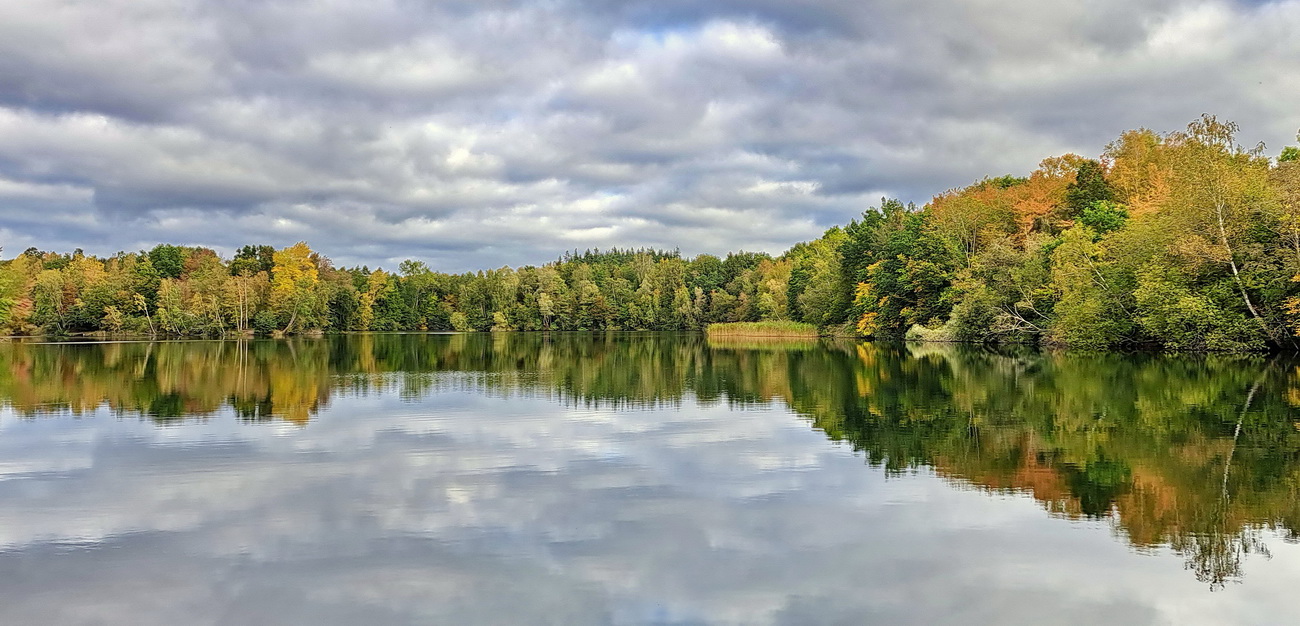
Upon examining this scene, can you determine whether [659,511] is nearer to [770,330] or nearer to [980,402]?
[980,402]

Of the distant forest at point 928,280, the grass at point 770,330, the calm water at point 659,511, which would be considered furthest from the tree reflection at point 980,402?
the grass at point 770,330

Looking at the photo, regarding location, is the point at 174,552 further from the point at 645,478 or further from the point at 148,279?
the point at 148,279

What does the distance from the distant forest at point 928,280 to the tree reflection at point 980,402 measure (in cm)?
382

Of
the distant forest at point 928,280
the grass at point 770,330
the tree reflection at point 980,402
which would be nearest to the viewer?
the tree reflection at point 980,402

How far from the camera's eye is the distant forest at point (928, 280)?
32594 mm

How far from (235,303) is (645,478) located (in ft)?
281

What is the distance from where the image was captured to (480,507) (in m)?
9.86

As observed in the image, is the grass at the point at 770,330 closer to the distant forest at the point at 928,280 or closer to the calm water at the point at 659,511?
the distant forest at the point at 928,280

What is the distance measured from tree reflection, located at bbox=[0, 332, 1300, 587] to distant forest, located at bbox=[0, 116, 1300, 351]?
382 cm

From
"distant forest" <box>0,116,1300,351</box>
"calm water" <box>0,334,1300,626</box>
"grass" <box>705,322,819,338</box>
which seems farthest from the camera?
"grass" <box>705,322,819,338</box>

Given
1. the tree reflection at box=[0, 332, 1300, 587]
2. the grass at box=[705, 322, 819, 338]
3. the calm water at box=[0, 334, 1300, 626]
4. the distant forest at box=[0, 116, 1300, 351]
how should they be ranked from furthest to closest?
the grass at box=[705, 322, 819, 338] < the distant forest at box=[0, 116, 1300, 351] < the tree reflection at box=[0, 332, 1300, 587] < the calm water at box=[0, 334, 1300, 626]

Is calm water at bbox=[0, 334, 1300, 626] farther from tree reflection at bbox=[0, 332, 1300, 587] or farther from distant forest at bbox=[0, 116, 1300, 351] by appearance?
distant forest at bbox=[0, 116, 1300, 351]

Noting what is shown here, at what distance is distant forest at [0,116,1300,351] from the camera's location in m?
32.6

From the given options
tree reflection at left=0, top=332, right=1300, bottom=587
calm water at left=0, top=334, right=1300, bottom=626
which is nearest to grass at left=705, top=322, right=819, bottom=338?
tree reflection at left=0, top=332, right=1300, bottom=587
